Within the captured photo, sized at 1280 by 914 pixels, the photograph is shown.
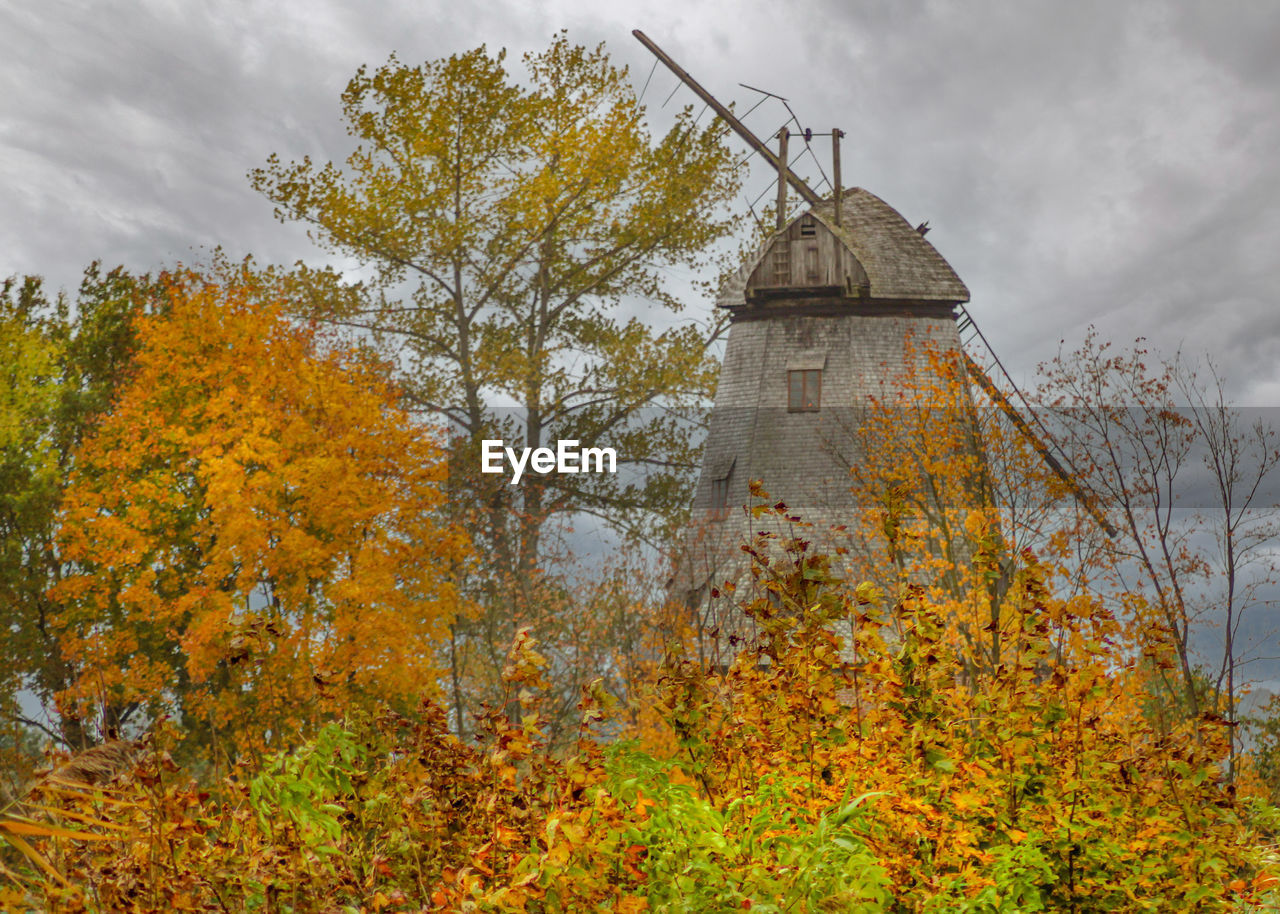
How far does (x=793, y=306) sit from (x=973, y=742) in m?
17.3

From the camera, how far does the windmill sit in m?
21.0

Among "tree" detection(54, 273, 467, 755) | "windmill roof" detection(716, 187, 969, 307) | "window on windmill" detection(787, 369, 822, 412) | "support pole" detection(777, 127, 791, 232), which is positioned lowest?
"tree" detection(54, 273, 467, 755)

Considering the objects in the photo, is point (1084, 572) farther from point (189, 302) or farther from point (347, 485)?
point (189, 302)

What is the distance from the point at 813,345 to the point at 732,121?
23.9 ft

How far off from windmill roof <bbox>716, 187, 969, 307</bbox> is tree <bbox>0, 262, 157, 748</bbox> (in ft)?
41.0

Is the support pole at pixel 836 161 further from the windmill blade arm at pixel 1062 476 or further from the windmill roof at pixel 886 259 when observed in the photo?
the windmill blade arm at pixel 1062 476

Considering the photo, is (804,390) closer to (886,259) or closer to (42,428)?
(886,259)

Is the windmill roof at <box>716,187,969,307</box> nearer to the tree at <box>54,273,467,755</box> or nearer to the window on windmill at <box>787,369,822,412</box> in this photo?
the window on windmill at <box>787,369,822,412</box>

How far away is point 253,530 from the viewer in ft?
49.5

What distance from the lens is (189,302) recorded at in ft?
62.6

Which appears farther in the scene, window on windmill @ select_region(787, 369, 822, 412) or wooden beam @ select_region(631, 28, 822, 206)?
wooden beam @ select_region(631, 28, 822, 206)

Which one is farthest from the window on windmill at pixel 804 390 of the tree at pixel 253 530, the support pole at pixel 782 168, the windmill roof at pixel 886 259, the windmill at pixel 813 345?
the tree at pixel 253 530

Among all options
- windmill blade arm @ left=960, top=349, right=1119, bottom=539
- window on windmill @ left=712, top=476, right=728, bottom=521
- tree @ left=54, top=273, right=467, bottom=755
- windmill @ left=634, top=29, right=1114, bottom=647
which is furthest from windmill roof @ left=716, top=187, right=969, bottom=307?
tree @ left=54, top=273, right=467, bottom=755

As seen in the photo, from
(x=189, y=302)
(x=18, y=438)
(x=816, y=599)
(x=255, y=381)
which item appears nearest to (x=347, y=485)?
(x=255, y=381)
